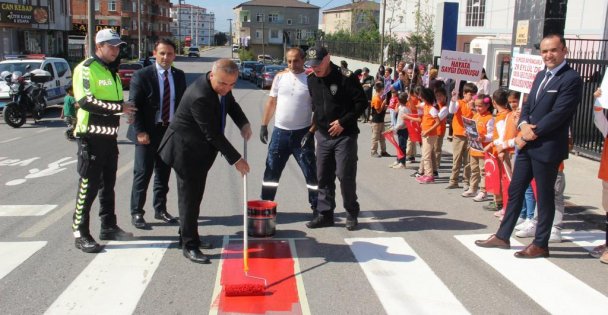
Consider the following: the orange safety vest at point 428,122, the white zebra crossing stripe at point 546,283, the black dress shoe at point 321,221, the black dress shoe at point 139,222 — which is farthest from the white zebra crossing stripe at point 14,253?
the orange safety vest at point 428,122

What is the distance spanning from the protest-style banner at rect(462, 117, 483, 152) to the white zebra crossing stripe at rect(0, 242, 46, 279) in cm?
566

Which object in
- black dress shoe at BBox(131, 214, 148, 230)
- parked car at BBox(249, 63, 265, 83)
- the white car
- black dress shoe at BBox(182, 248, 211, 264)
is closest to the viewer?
black dress shoe at BBox(182, 248, 211, 264)

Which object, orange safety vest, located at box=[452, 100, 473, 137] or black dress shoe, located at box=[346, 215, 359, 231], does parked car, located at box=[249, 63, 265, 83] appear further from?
black dress shoe, located at box=[346, 215, 359, 231]

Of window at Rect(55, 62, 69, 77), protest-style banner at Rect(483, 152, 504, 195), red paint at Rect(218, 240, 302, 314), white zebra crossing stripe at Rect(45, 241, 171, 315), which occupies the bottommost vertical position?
white zebra crossing stripe at Rect(45, 241, 171, 315)

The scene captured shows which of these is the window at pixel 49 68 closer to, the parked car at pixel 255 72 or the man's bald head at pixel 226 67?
the man's bald head at pixel 226 67

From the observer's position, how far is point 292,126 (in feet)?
22.8

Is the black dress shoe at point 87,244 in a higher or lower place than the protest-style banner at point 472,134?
lower

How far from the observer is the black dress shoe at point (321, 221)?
22.3 ft

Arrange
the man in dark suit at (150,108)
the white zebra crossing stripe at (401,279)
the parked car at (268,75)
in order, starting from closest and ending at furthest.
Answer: the white zebra crossing stripe at (401,279) < the man in dark suit at (150,108) < the parked car at (268,75)

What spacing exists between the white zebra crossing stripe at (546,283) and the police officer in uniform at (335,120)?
4.91 ft

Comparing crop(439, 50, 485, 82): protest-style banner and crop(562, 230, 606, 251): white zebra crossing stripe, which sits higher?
crop(439, 50, 485, 82): protest-style banner

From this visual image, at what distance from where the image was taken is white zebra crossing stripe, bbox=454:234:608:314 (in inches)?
186

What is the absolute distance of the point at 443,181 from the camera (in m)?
9.83

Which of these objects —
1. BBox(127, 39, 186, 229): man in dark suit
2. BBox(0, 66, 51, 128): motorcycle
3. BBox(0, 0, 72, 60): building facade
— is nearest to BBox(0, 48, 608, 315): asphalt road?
BBox(127, 39, 186, 229): man in dark suit
